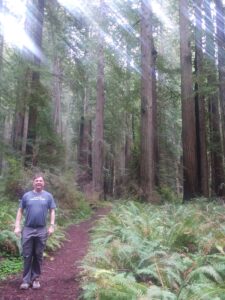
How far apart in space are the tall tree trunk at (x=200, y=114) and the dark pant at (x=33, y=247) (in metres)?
9.54

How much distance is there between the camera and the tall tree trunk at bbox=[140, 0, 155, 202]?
14.8m

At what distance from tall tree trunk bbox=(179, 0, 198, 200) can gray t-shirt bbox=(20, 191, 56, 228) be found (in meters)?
9.36

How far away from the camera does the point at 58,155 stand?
19781 mm

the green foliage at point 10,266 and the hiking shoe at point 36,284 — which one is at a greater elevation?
the green foliage at point 10,266

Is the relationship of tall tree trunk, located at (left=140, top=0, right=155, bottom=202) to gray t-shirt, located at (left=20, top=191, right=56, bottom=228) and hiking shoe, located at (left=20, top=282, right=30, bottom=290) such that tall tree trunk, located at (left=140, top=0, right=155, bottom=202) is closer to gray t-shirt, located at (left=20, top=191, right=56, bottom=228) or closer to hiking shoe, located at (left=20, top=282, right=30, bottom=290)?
gray t-shirt, located at (left=20, top=191, right=56, bottom=228)

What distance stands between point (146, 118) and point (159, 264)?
32.4 ft

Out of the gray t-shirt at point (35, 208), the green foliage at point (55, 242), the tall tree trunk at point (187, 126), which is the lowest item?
the green foliage at point (55, 242)

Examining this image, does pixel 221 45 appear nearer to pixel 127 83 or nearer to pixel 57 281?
pixel 57 281

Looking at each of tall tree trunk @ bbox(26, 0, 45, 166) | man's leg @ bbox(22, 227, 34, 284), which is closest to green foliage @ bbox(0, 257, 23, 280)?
man's leg @ bbox(22, 227, 34, 284)

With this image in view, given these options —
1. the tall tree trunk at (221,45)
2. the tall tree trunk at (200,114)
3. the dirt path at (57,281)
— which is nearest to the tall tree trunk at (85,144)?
the tall tree trunk at (200,114)

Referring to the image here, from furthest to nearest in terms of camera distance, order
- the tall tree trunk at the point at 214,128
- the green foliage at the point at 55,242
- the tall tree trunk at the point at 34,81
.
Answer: the tall tree trunk at the point at 214,128 < the tall tree trunk at the point at 34,81 < the green foliage at the point at 55,242

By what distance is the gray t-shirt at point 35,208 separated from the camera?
6547mm

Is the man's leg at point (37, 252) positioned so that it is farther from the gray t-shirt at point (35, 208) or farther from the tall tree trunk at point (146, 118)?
the tall tree trunk at point (146, 118)

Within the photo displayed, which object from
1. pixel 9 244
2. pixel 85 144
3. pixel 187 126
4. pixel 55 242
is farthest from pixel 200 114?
pixel 85 144
